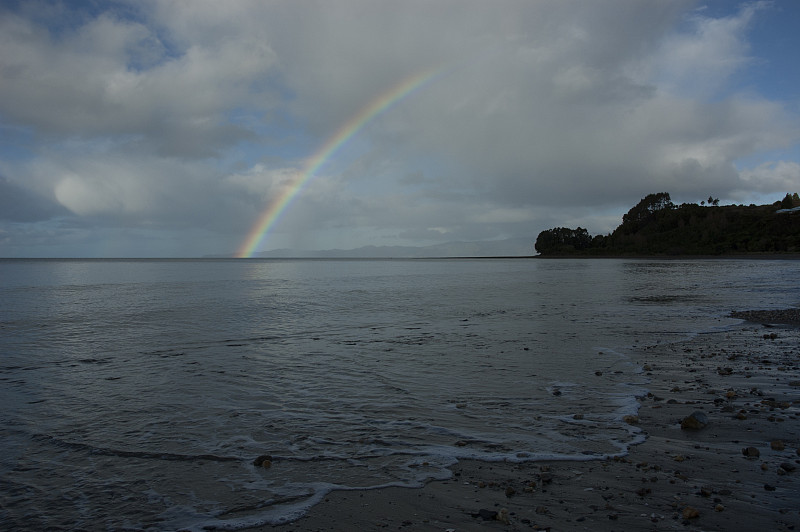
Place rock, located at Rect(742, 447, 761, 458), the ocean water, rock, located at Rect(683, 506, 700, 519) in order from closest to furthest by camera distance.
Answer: rock, located at Rect(683, 506, 700, 519), the ocean water, rock, located at Rect(742, 447, 761, 458)

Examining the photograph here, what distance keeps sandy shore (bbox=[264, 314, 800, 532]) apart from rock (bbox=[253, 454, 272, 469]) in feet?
4.87

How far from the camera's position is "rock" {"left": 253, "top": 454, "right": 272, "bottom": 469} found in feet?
24.3

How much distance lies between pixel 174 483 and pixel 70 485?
1.44 metres

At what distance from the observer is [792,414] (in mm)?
8953

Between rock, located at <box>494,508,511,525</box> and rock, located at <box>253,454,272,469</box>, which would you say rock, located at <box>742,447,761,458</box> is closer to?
rock, located at <box>494,508,511,525</box>

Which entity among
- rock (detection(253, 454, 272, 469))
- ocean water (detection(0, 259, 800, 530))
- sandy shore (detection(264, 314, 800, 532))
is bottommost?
ocean water (detection(0, 259, 800, 530))

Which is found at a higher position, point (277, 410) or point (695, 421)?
point (695, 421)

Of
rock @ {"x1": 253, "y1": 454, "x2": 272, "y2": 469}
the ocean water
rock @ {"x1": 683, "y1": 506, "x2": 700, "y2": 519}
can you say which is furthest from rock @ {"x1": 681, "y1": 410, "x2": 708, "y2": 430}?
rock @ {"x1": 253, "y1": 454, "x2": 272, "y2": 469}

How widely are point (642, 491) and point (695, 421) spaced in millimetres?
3145

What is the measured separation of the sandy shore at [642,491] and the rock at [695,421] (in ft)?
0.22

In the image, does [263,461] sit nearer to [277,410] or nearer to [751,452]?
[277,410]

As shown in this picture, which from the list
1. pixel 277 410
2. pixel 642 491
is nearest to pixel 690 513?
pixel 642 491

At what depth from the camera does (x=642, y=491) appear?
602 centimetres

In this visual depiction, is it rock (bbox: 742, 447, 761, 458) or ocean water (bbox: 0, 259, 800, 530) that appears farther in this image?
rock (bbox: 742, 447, 761, 458)
